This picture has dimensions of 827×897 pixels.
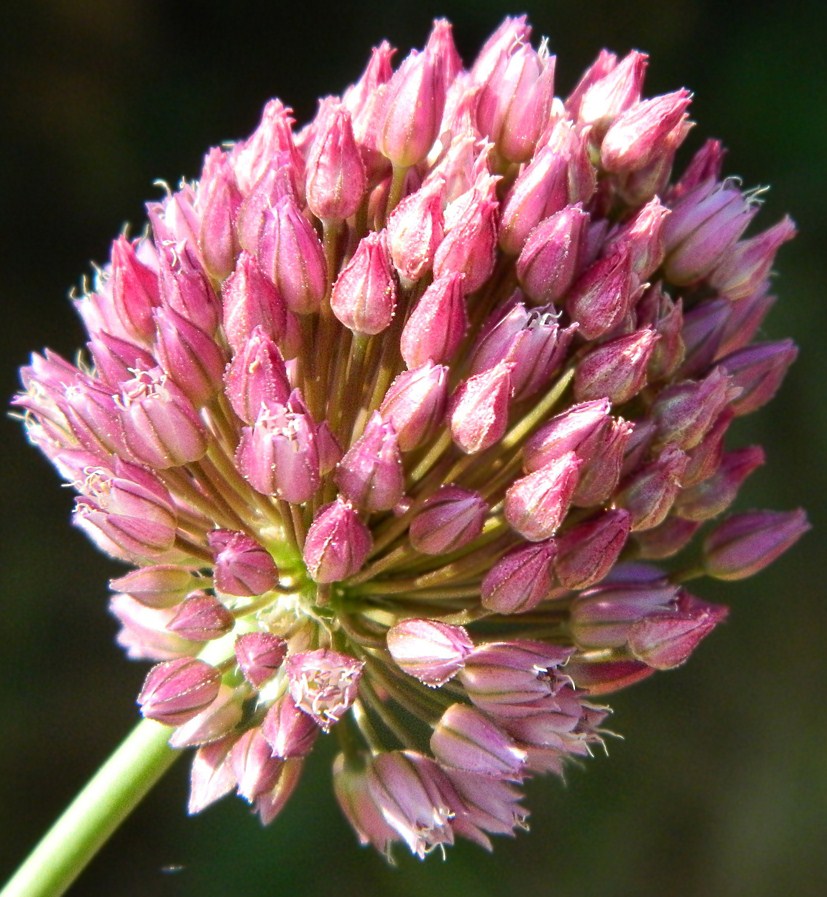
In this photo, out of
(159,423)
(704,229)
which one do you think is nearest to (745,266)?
(704,229)

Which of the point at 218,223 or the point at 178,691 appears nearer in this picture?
the point at 178,691

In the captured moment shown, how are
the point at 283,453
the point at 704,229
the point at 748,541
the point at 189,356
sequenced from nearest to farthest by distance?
the point at 283,453, the point at 189,356, the point at 704,229, the point at 748,541

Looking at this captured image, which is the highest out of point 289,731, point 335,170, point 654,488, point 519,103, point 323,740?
point 335,170

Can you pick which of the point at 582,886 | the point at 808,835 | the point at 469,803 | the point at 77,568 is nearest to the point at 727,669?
the point at 808,835

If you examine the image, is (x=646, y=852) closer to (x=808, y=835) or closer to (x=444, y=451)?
(x=808, y=835)

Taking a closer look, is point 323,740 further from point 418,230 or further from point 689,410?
point 418,230

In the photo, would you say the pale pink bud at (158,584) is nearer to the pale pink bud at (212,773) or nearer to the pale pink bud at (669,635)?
the pale pink bud at (212,773)

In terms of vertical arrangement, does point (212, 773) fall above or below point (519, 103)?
below

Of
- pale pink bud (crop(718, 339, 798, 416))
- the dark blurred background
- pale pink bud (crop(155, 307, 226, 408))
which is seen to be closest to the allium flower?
pale pink bud (crop(155, 307, 226, 408))
